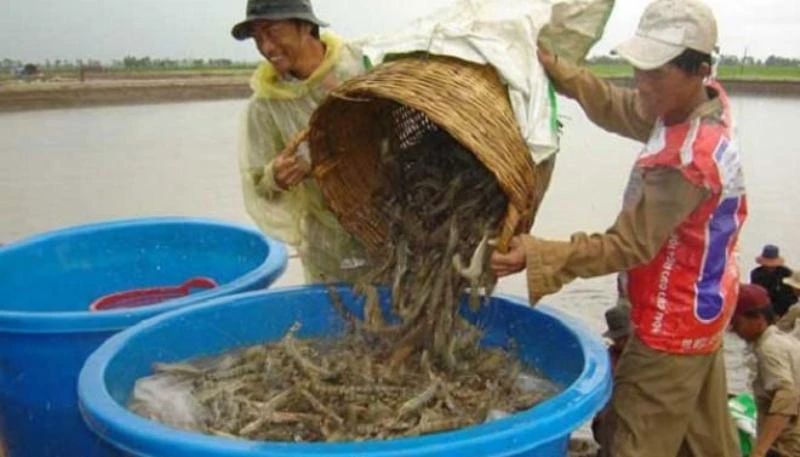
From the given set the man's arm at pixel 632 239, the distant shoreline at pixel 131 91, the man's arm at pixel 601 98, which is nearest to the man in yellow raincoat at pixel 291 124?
the man's arm at pixel 601 98

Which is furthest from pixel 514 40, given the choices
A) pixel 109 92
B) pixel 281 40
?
pixel 109 92

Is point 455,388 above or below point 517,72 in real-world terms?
below

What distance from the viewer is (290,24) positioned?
3.19m

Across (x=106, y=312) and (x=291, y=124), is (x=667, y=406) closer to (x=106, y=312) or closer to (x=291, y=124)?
(x=291, y=124)

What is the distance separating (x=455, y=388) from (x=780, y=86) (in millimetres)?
35082

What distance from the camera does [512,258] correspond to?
8.09ft

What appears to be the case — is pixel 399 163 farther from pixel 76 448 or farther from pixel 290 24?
pixel 76 448

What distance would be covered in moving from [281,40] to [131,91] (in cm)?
3286

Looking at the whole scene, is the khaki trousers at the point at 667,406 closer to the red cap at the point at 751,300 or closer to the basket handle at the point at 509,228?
the basket handle at the point at 509,228

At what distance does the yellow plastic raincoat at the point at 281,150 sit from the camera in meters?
3.29

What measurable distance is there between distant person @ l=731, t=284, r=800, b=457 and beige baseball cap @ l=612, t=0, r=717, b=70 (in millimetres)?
1593

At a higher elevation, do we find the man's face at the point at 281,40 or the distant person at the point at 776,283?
the man's face at the point at 281,40

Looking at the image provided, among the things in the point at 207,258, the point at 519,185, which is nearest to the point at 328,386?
the point at 519,185

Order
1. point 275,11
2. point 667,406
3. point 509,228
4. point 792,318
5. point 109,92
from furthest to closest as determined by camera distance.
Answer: point 109,92, point 792,318, point 275,11, point 667,406, point 509,228
